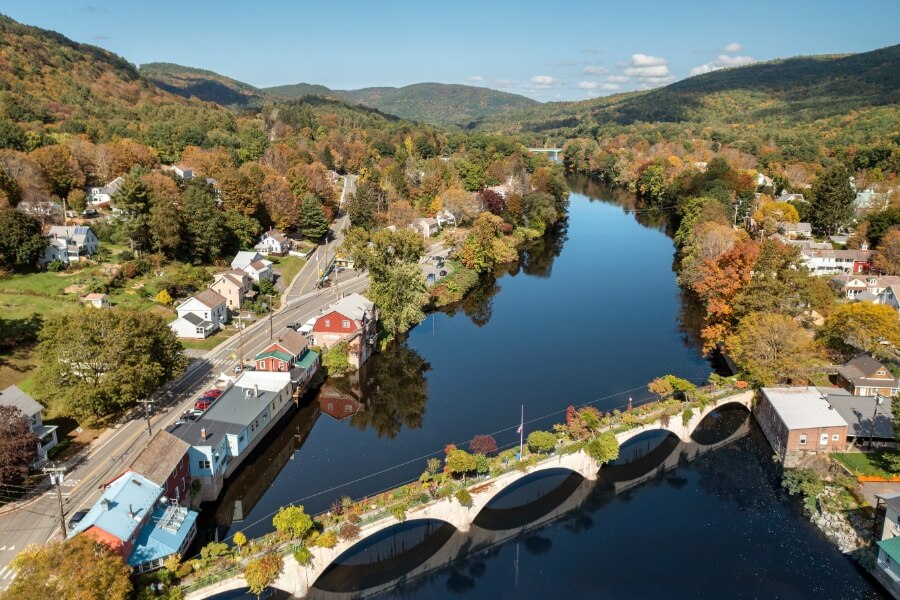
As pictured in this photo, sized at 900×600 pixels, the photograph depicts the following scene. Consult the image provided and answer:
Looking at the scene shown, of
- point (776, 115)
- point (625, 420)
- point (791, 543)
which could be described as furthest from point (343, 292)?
point (776, 115)

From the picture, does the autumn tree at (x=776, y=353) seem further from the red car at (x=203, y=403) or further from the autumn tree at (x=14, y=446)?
the autumn tree at (x=14, y=446)

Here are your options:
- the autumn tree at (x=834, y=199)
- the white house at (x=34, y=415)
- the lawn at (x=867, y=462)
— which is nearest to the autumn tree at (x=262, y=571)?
the white house at (x=34, y=415)

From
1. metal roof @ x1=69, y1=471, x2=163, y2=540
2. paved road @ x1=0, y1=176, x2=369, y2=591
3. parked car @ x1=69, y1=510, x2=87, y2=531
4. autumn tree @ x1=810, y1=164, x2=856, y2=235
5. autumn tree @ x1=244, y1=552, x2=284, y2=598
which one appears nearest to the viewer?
autumn tree @ x1=244, y1=552, x2=284, y2=598

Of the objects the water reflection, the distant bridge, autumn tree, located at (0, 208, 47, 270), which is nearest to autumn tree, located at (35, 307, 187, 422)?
the water reflection

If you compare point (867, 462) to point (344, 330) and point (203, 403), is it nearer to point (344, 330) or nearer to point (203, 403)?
point (344, 330)

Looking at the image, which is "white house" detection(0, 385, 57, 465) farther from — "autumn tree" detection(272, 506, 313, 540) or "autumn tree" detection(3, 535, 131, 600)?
"autumn tree" detection(272, 506, 313, 540)

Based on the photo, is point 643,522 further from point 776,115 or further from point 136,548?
point 776,115
